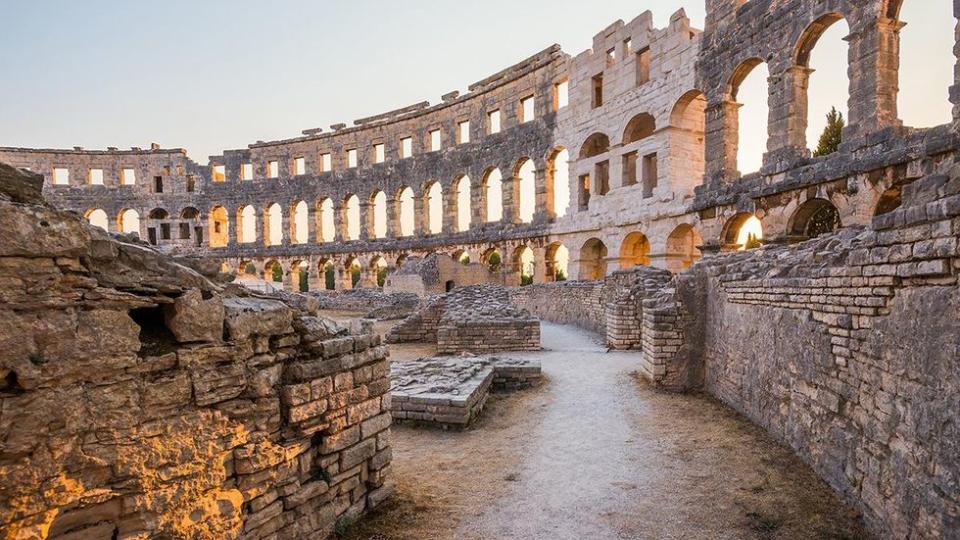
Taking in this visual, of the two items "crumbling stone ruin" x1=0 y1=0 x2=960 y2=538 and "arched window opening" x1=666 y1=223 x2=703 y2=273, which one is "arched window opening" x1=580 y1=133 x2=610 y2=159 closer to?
"crumbling stone ruin" x1=0 y1=0 x2=960 y2=538

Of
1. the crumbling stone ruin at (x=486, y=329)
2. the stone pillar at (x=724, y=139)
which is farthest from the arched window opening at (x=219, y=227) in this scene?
the stone pillar at (x=724, y=139)

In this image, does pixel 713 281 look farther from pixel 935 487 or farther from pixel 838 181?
pixel 838 181

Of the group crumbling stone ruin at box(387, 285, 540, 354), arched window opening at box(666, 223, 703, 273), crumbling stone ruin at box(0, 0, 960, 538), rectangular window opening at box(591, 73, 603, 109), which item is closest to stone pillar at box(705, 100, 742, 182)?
crumbling stone ruin at box(0, 0, 960, 538)

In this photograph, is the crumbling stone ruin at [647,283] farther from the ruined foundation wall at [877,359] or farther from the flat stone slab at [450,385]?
the flat stone slab at [450,385]

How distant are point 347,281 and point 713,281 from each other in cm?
2914

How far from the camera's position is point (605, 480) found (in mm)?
4656

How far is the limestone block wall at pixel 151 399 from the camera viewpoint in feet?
7.81

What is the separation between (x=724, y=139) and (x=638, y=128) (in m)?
6.08

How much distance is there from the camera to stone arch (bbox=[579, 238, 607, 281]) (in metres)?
23.2

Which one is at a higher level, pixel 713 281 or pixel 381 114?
pixel 381 114

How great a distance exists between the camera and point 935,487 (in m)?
2.95

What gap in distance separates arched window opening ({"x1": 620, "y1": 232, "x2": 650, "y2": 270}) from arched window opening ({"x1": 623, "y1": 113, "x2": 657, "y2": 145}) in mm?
4126

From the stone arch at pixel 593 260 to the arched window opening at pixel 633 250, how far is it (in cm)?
174

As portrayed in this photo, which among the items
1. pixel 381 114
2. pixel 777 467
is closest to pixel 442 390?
pixel 777 467
